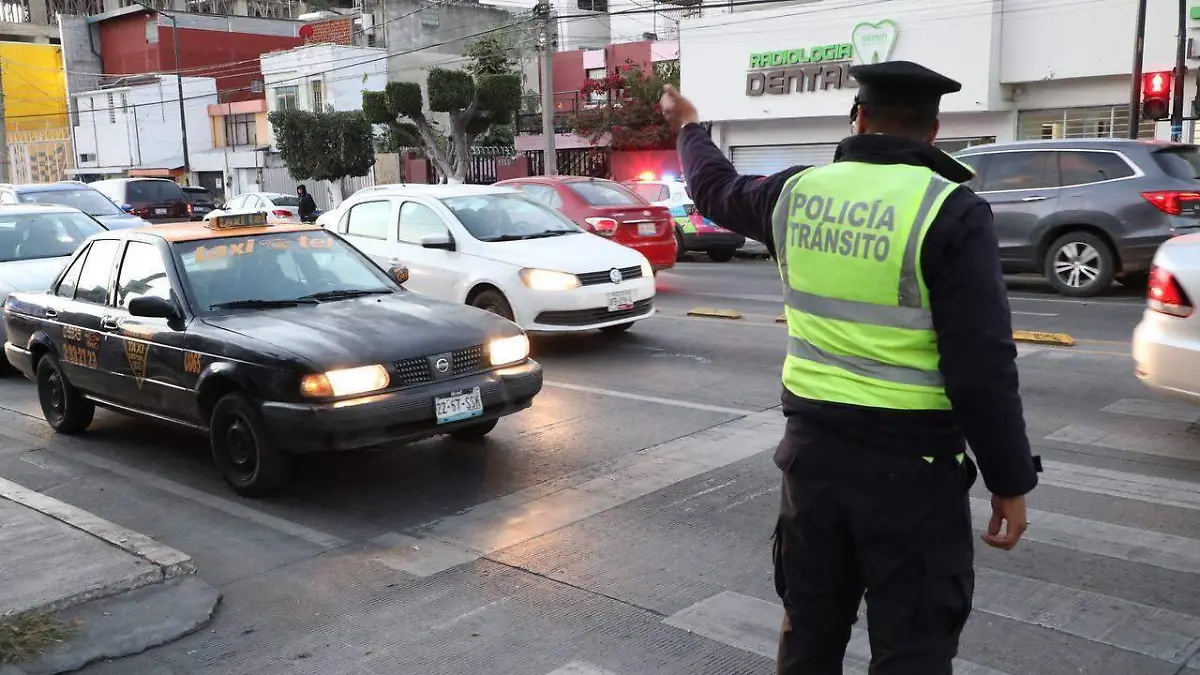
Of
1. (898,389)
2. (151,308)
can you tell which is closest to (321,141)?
(151,308)

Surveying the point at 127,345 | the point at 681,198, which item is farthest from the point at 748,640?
the point at 681,198

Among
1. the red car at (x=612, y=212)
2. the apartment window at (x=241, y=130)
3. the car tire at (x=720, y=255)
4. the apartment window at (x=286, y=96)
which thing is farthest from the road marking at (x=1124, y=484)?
the apartment window at (x=241, y=130)

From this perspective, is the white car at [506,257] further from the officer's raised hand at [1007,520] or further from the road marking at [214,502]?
the officer's raised hand at [1007,520]

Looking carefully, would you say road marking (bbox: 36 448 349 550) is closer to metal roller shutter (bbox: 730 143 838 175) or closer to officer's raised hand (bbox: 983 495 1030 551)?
officer's raised hand (bbox: 983 495 1030 551)

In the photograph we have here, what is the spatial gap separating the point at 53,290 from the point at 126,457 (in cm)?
161

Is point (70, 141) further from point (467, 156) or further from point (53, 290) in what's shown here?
point (53, 290)

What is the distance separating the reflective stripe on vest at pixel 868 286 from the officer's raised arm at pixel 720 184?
0.21 meters

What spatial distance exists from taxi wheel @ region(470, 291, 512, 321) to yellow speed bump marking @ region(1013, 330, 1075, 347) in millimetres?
4611

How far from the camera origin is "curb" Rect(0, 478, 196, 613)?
4.62 meters

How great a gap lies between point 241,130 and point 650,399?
146 ft

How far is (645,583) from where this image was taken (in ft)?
15.6

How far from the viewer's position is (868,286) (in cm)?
256

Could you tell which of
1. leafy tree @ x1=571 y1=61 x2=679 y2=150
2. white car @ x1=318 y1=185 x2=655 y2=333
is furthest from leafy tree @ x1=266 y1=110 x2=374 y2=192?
white car @ x1=318 y1=185 x2=655 y2=333

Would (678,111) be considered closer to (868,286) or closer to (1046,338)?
(868,286)
